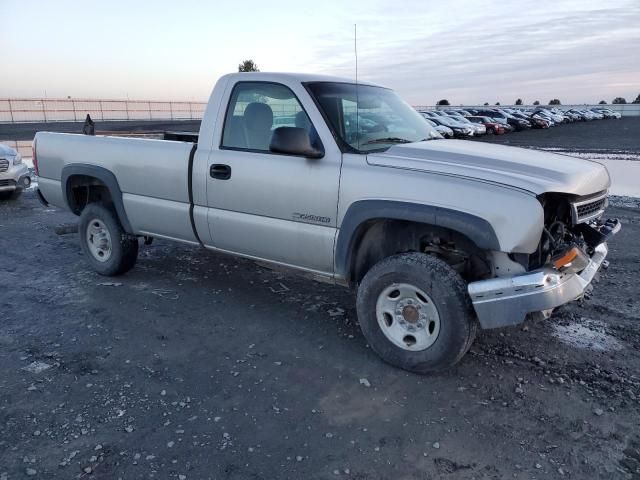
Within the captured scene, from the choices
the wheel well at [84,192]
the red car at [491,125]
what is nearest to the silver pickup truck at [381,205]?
the wheel well at [84,192]

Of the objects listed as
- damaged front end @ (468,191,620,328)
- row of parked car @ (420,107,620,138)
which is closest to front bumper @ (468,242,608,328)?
damaged front end @ (468,191,620,328)

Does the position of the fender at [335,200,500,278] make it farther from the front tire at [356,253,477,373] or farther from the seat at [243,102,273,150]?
the seat at [243,102,273,150]

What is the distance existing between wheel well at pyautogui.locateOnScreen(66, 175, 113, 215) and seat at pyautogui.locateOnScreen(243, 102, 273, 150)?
203 cm

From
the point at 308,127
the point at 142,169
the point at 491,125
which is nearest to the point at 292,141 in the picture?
the point at 308,127

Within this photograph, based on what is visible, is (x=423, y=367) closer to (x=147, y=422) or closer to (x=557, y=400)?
(x=557, y=400)

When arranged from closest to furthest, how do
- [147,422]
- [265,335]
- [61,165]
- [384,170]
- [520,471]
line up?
[520,471] → [147,422] → [384,170] → [265,335] → [61,165]

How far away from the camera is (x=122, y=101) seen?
189 feet

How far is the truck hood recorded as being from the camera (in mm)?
3348

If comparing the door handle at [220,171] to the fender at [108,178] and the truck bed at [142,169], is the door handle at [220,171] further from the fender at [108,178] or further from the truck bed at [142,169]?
the fender at [108,178]

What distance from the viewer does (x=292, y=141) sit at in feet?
12.6

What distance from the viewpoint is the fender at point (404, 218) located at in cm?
329

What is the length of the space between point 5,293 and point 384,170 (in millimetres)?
4155

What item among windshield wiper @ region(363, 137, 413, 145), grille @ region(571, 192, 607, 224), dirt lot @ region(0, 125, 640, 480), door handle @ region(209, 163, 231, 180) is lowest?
dirt lot @ region(0, 125, 640, 480)

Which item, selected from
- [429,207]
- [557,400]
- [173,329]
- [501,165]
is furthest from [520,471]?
[173,329]
